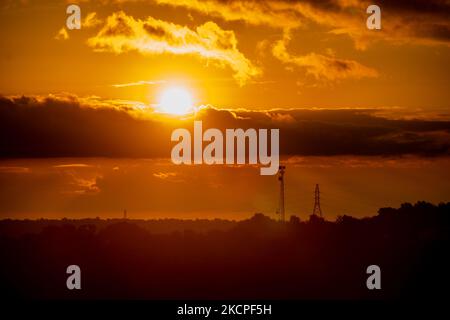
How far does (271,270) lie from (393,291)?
11.7 meters

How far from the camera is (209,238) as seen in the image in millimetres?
112438

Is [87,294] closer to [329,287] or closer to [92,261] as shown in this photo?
[92,261]

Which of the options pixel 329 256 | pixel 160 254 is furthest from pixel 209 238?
pixel 329 256

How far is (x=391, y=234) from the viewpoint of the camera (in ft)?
359
